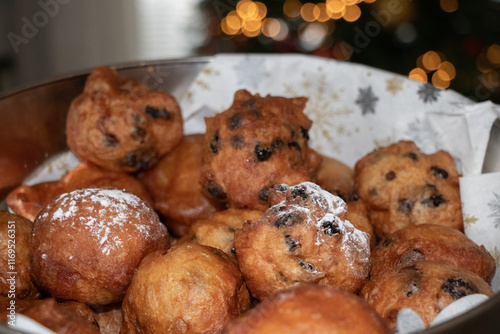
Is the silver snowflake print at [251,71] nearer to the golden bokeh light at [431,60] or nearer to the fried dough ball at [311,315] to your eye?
the fried dough ball at [311,315]

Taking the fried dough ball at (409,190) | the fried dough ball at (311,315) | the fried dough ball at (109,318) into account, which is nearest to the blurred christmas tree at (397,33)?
the fried dough ball at (409,190)

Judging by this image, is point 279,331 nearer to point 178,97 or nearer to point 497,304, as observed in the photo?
point 497,304

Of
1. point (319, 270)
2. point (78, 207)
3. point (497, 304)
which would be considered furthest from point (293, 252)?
point (78, 207)

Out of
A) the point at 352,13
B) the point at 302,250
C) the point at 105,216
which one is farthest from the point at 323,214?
Answer: the point at 352,13

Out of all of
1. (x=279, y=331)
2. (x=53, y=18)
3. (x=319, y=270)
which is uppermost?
(x=279, y=331)

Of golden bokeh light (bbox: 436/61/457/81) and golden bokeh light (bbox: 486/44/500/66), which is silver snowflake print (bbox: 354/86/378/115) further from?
golden bokeh light (bbox: 486/44/500/66)

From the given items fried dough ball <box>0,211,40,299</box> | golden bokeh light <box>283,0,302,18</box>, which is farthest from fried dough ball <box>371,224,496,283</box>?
golden bokeh light <box>283,0,302,18</box>
